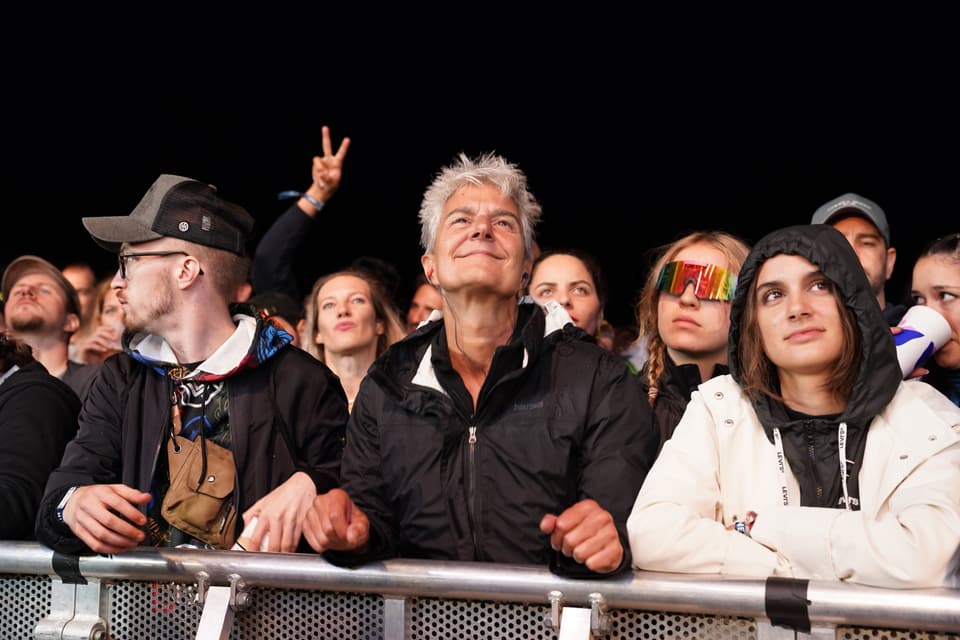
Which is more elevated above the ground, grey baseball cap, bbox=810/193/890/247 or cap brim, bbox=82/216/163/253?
grey baseball cap, bbox=810/193/890/247

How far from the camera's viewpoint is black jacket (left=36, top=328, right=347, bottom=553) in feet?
8.21

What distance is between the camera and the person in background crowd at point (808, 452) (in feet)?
5.94

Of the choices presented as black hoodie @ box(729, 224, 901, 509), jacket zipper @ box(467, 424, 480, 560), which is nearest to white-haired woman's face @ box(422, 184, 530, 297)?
jacket zipper @ box(467, 424, 480, 560)

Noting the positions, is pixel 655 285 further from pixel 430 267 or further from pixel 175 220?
pixel 175 220

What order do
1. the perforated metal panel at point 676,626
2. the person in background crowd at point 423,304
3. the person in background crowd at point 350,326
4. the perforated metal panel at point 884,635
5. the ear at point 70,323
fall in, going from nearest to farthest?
1. the perforated metal panel at point 884,635
2. the perforated metal panel at point 676,626
3. the person in background crowd at point 350,326
4. the ear at point 70,323
5. the person in background crowd at point 423,304

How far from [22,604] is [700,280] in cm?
199

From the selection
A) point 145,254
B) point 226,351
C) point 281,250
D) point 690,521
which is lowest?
point 690,521

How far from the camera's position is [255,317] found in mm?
2824

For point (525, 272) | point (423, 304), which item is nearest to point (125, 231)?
point (525, 272)

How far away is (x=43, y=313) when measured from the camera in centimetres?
418

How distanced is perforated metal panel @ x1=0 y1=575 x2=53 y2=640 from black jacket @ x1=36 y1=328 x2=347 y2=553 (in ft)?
1.16

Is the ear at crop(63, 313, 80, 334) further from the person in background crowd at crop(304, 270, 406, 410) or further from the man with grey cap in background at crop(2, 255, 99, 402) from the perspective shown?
the person in background crowd at crop(304, 270, 406, 410)

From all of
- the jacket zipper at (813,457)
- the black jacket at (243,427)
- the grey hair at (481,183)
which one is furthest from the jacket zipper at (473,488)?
the jacket zipper at (813,457)

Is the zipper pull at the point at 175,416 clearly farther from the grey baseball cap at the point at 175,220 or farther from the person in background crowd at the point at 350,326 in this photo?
the person in background crowd at the point at 350,326
